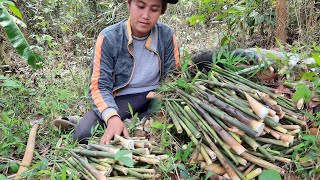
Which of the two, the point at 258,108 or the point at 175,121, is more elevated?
the point at 258,108

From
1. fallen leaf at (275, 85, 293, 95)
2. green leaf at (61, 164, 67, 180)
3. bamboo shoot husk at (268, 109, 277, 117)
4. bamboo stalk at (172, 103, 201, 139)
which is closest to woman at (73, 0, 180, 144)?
bamboo stalk at (172, 103, 201, 139)

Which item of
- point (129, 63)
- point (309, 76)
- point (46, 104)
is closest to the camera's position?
point (309, 76)

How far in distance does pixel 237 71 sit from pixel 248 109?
0.51 meters

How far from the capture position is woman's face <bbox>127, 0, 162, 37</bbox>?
2121 millimetres

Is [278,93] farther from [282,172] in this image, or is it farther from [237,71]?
[282,172]

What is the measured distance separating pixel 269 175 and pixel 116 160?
0.78 meters

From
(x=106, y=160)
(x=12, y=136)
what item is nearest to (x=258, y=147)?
(x=106, y=160)

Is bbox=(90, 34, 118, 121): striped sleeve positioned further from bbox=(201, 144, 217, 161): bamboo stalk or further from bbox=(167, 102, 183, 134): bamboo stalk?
bbox=(201, 144, 217, 161): bamboo stalk

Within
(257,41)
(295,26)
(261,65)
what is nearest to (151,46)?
(261,65)

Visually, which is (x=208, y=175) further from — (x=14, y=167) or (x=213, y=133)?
(x=14, y=167)

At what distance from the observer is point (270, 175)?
5.03 feet

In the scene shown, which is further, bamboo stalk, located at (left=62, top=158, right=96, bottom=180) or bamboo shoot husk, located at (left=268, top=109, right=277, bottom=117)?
bamboo shoot husk, located at (left=268, top=109, right=277, bottom=117)

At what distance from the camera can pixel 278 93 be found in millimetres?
1996

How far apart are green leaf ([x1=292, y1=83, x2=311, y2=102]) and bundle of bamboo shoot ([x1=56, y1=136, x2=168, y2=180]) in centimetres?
86
